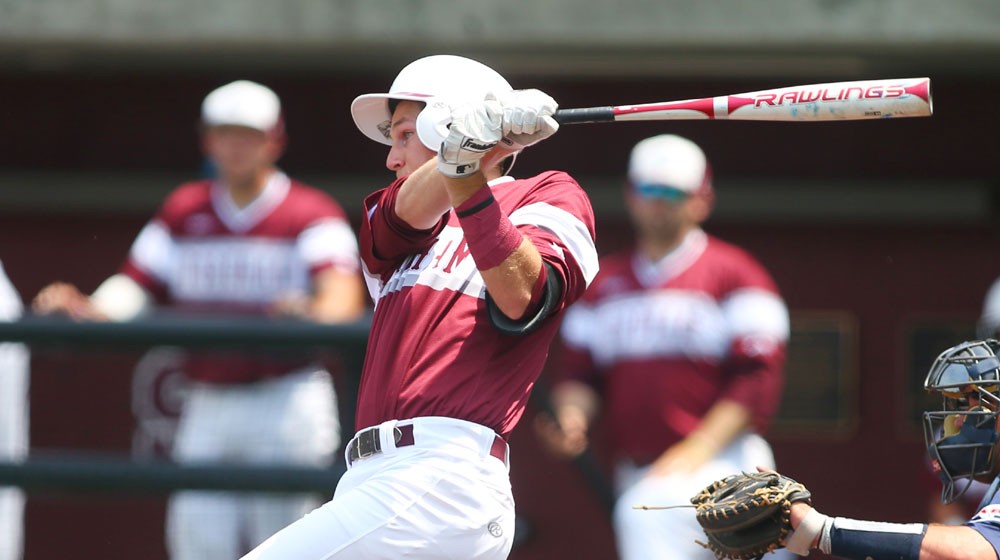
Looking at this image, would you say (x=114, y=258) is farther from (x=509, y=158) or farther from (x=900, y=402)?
(x=509, y=158)

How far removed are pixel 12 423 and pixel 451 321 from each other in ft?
9.61

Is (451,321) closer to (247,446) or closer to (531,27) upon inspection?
(247,446)

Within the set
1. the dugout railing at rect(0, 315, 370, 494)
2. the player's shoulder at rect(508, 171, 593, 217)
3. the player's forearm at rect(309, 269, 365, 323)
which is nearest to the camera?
the player's shoulder at rect(508, 171, 593, 217)

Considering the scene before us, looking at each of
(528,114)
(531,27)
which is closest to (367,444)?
(528,114)

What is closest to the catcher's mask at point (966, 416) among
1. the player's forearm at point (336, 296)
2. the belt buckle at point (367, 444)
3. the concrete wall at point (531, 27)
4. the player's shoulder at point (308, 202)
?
the belt buckle at point (367, 444)

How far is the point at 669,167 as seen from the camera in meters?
5.83

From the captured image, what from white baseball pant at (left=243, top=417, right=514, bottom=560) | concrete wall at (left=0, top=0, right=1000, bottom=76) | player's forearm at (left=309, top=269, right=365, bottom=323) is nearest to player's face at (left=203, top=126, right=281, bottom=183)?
player's forearm at (left=309, top=269, right=365, bottom=323)

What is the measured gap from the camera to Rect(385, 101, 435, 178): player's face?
3.21 meters

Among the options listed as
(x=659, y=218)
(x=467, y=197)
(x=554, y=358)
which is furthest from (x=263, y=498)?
(x=554, y=358)

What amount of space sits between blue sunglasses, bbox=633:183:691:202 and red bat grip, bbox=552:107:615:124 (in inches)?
109

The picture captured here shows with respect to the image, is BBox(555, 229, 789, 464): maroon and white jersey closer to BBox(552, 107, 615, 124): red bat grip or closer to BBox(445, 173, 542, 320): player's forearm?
BBox(552, 107, 615, 124): red bat grip

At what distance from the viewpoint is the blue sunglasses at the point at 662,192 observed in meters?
5.86

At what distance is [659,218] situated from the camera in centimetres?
599

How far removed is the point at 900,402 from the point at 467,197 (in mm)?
5291
